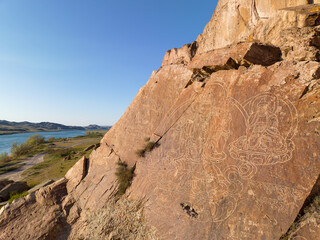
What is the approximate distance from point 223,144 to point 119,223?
4555 millimetres

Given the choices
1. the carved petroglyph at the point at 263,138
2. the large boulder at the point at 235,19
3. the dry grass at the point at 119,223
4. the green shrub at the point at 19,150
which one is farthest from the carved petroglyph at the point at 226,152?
the green shrub at the point at 19,150

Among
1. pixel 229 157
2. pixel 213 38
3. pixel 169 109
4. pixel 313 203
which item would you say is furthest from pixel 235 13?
pixel 313 203

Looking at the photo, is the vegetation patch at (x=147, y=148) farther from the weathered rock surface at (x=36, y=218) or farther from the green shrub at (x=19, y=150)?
the green shrub at (x=19, y=150)

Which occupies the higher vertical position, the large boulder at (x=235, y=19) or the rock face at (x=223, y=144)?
the large boulder at (x=235, y=19)

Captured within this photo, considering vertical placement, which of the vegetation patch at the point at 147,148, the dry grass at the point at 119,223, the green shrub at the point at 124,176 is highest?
the vegetation patch at the point at 147,148

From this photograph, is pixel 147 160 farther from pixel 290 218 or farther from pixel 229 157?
pixel 290 218

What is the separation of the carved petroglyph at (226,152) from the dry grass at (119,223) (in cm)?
96

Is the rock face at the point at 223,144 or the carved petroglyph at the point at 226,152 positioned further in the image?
the carved petroglyph at the point at 226,152

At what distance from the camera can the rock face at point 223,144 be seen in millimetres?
3859

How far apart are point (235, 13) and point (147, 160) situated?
7493 mm

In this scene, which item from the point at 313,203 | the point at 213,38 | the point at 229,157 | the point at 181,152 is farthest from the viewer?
the point at 213,38

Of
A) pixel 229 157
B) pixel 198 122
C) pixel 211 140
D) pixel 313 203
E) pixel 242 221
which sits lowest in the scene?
pixel 242 221

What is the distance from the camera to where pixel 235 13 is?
262 inches

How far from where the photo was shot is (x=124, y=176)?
6.28 metres
